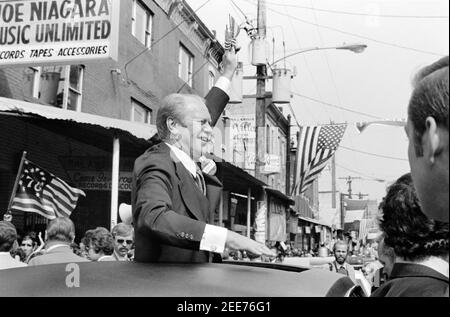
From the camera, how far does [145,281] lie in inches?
55.5

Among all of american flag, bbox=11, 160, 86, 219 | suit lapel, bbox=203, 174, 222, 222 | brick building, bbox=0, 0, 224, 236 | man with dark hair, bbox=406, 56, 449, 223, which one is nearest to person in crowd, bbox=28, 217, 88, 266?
suit lapel, bbox=203, 174, 222, 222

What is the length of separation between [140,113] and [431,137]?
1024 centimetres

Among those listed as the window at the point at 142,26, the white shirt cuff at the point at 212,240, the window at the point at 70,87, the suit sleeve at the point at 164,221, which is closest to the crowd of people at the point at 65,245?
the suit sleeve at the point at 164,221

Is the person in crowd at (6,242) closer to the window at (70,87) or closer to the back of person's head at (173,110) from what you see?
the back of person's head at (173,110)

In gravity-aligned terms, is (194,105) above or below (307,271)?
above

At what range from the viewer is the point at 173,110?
1979mm

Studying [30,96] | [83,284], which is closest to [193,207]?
[83,284]

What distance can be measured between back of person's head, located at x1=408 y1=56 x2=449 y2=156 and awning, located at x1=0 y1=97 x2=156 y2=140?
550 centimetres

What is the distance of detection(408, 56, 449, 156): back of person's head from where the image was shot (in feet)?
2.73

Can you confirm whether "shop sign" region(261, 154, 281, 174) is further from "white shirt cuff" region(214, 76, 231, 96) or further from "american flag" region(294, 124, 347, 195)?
"white shirt cuff" region(214, 76, 231, 96)
